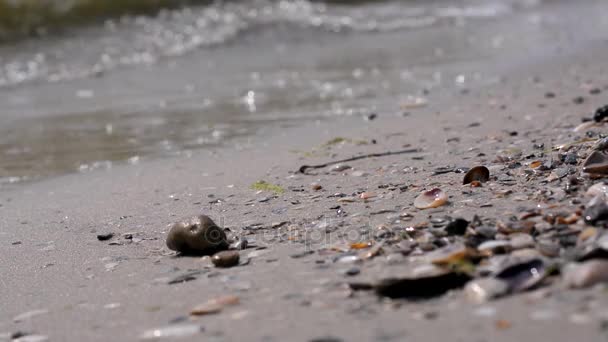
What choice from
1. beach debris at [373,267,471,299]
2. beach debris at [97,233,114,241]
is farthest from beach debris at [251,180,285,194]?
beach debris at [373,267,471,299]

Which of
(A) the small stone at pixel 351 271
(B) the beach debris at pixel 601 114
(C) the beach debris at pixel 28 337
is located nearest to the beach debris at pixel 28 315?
(C) the beach debris at pixel 28 337

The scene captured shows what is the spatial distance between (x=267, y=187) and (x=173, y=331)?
171 centimetres

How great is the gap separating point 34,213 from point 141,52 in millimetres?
7776

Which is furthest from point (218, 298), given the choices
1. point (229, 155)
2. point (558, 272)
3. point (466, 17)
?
point (466, 17)

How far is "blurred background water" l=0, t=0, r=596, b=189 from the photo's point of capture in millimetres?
6098

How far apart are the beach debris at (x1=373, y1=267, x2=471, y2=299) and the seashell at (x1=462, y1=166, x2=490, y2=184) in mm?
1108

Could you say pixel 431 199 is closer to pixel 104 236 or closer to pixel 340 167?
pixel 340 167

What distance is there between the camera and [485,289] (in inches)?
77.5

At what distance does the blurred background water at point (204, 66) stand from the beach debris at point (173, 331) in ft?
10.2

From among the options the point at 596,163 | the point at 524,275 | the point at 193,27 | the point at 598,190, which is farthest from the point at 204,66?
the point at 524,275

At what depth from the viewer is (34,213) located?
4.00 m

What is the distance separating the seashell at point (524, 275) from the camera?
1.96 m

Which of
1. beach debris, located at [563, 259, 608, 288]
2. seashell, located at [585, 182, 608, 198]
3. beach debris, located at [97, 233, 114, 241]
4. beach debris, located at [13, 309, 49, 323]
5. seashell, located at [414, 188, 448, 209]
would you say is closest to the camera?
beach debris, located at [563, 259, 608, 288]

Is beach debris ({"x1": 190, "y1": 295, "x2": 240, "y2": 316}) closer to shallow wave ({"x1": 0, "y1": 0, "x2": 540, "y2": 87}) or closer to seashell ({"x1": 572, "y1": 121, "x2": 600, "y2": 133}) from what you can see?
seashell ({"x1": 572, "y1": 121, "x2": 600, "y2": 133})
